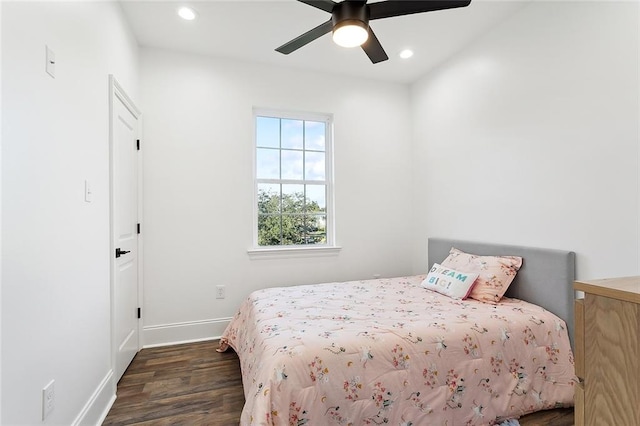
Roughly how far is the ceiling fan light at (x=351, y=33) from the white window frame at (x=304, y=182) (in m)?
1.68

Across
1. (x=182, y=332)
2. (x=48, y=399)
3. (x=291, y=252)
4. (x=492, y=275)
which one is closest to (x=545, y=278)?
(x=492, y=275)

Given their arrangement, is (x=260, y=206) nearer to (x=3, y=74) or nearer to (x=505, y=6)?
(x=3, y=74)

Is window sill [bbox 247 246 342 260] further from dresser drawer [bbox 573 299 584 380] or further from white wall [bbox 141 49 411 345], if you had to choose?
dresser drawer [bbox 573 299 584 380]

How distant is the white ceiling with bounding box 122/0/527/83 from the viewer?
2412mm

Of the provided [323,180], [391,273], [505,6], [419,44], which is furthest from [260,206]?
[505,6]

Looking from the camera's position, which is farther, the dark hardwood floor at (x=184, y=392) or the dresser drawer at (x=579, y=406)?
the dark hardwood floor at (x=184, y=392)

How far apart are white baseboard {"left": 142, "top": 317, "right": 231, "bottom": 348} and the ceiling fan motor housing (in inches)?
109

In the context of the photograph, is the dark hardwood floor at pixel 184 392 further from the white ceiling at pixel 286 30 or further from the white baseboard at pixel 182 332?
the white ceiling at pixel 286 30

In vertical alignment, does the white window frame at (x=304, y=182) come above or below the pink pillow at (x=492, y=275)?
above

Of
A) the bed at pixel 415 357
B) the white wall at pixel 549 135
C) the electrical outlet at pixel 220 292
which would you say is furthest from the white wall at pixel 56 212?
the white wall at pixel 549 135

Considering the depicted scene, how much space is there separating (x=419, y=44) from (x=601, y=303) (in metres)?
2.87

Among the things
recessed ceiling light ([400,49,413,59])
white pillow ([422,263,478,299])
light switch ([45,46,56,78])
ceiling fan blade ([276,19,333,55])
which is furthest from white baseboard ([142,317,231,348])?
recessed ceiling light ([400,49,413,59])

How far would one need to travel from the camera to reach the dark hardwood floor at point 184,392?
1844 mm

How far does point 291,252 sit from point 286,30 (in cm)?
212
